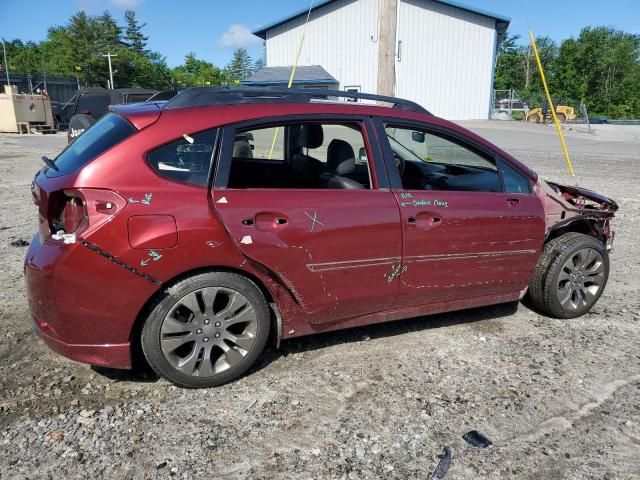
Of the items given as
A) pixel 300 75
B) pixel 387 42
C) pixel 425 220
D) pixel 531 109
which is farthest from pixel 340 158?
pixel 531 109

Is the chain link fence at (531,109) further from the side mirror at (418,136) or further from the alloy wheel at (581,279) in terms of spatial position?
the side mirror at (418,136)

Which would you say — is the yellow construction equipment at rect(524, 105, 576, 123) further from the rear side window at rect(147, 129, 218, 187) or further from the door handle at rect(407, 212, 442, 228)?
the rear side window at rect(147, 129, 218, 187)

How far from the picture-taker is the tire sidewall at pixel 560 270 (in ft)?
13.3

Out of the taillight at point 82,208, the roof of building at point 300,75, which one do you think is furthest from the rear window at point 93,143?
the roof of building at point 300,75

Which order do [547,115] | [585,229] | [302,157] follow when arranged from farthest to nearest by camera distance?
1. [547,115]
2. [585,229]
3. [302,157]

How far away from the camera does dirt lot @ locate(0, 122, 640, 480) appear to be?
2525 millimetres

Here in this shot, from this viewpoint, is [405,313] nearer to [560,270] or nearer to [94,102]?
[560,270]

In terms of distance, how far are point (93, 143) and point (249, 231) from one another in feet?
3.32

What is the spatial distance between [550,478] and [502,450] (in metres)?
0.26

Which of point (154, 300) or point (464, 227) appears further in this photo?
point (464, 227)

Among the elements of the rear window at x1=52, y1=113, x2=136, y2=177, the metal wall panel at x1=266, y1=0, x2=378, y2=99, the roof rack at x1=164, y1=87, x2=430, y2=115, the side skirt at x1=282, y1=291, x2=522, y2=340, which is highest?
the metal wall panel at x1=266, y1=0, x2=378, y2=99

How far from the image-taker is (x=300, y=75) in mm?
36812

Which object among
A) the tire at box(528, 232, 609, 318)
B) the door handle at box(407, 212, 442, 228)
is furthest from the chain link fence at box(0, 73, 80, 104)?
the tire at box(528, 232, 609, 318)

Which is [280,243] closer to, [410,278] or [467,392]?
[410,278]
